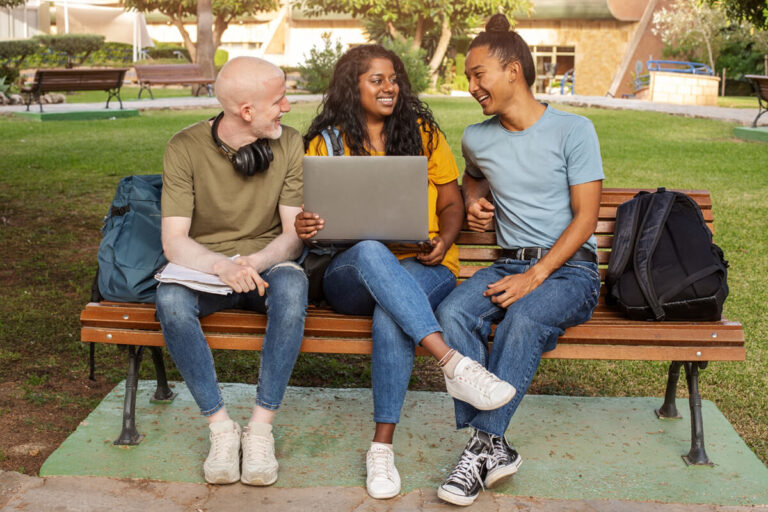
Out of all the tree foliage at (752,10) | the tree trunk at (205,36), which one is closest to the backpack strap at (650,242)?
the tree foliage at (752,10)

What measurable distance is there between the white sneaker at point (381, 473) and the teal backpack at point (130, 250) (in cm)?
102

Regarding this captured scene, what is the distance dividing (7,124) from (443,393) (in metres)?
13.2

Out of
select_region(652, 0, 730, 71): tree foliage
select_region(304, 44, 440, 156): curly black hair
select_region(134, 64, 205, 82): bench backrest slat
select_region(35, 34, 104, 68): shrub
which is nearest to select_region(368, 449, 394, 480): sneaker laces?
select_region(304, 44, 440, 156): curly black hair

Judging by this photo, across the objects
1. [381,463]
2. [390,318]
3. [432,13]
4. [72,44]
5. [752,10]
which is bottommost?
[381,463]

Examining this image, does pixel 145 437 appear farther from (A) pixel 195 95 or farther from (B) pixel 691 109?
(A) pixel 195 95

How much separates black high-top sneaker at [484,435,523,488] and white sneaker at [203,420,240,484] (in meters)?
0.83

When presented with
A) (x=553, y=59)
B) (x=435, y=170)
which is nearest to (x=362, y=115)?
(x=435, y=170)

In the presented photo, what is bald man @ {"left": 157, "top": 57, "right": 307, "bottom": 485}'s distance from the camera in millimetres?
3055

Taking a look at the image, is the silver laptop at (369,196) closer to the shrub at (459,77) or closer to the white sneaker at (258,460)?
the white sneaker at (258,460)

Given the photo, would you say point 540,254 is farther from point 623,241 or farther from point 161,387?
point 161,387

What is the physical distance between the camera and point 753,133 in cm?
1385

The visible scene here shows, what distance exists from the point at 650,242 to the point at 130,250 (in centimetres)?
189

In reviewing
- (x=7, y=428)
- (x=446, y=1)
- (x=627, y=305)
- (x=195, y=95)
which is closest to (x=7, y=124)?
(x=195, y=95)

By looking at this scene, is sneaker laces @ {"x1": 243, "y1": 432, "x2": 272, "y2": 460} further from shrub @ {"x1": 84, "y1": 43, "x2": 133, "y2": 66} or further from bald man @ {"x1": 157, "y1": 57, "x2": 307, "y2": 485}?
shrub @ {"x1": 84, "y1": 43, "x2": 133, "y2": 66}
